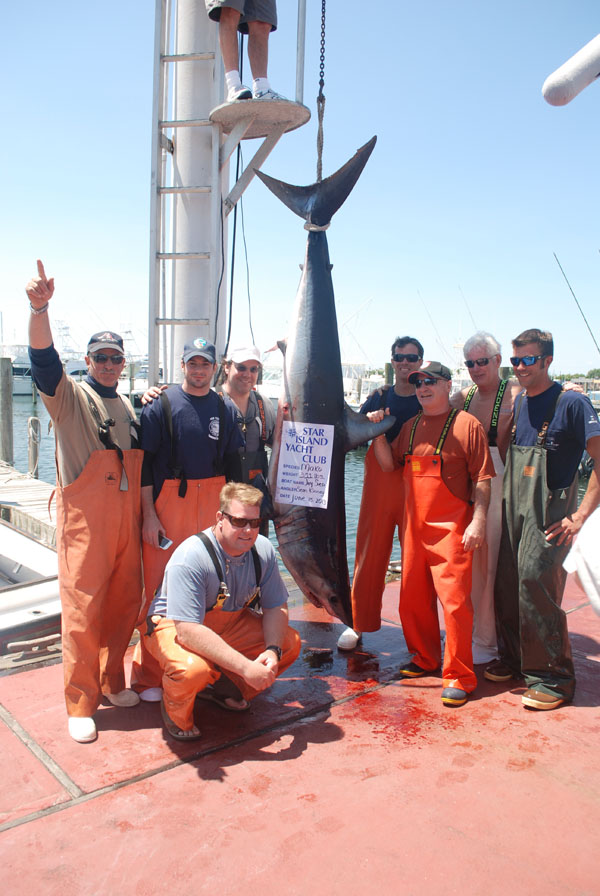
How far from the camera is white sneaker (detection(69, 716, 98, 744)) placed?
260 centimetres

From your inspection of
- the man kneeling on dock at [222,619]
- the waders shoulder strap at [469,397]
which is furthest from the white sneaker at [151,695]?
the waders shoulder strap at [469,397]

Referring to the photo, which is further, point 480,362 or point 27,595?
point 27,595

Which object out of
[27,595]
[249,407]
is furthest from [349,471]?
[249,407]

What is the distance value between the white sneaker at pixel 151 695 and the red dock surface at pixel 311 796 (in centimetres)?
9

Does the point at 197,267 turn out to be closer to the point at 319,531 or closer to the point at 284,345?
the point at 284,345

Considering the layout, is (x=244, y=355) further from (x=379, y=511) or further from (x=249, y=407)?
(x=379, y=511)

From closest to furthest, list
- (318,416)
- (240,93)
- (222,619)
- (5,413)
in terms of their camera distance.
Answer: (222,619) < (318,416) < (240,93) < (5,413)

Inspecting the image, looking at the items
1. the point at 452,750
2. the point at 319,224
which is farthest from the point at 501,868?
the point at 319,224

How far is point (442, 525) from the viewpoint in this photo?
10.5 feet

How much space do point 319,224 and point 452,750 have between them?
259 centimetres

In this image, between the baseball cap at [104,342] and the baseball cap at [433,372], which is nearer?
the baseball cap at [104,342]

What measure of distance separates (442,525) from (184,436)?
1.30m

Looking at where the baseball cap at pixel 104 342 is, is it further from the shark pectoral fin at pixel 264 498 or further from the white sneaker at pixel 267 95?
the white sneaker at pixel 267 95

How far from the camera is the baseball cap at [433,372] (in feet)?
10.7
